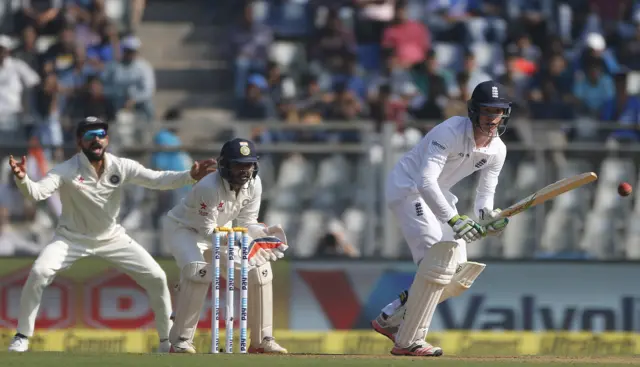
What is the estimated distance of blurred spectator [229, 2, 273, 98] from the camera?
15789 mm

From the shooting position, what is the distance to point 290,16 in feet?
54.4

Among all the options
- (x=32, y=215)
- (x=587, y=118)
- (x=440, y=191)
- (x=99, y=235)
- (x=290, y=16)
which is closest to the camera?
(x=440, y=191)

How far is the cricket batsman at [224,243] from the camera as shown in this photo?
980 cm

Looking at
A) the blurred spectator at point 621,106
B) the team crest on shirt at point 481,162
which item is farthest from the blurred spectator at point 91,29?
the team crest on shirt at point 481,162

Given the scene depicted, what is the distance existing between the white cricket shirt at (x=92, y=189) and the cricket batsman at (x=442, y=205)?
193 centimetres

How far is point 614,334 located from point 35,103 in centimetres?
651

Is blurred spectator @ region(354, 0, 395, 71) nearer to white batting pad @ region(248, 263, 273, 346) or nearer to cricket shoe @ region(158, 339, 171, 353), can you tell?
cricket shoe @ region(158, 339, 171, 353)

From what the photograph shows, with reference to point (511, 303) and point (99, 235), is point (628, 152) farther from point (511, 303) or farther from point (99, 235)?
point (99, 235)

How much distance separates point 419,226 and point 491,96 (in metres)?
1.04

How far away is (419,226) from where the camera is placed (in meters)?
9.75

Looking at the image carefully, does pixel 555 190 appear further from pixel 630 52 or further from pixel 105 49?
pixel 105 49

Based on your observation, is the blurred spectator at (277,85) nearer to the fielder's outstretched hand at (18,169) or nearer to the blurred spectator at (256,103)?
the blurred spectator at (256,103)

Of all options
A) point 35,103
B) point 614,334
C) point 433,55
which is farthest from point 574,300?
point 35,103

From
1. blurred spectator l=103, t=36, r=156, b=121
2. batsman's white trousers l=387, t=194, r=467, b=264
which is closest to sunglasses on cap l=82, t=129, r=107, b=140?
batsman's white trousers l=387, t=194, r=467, b=264
